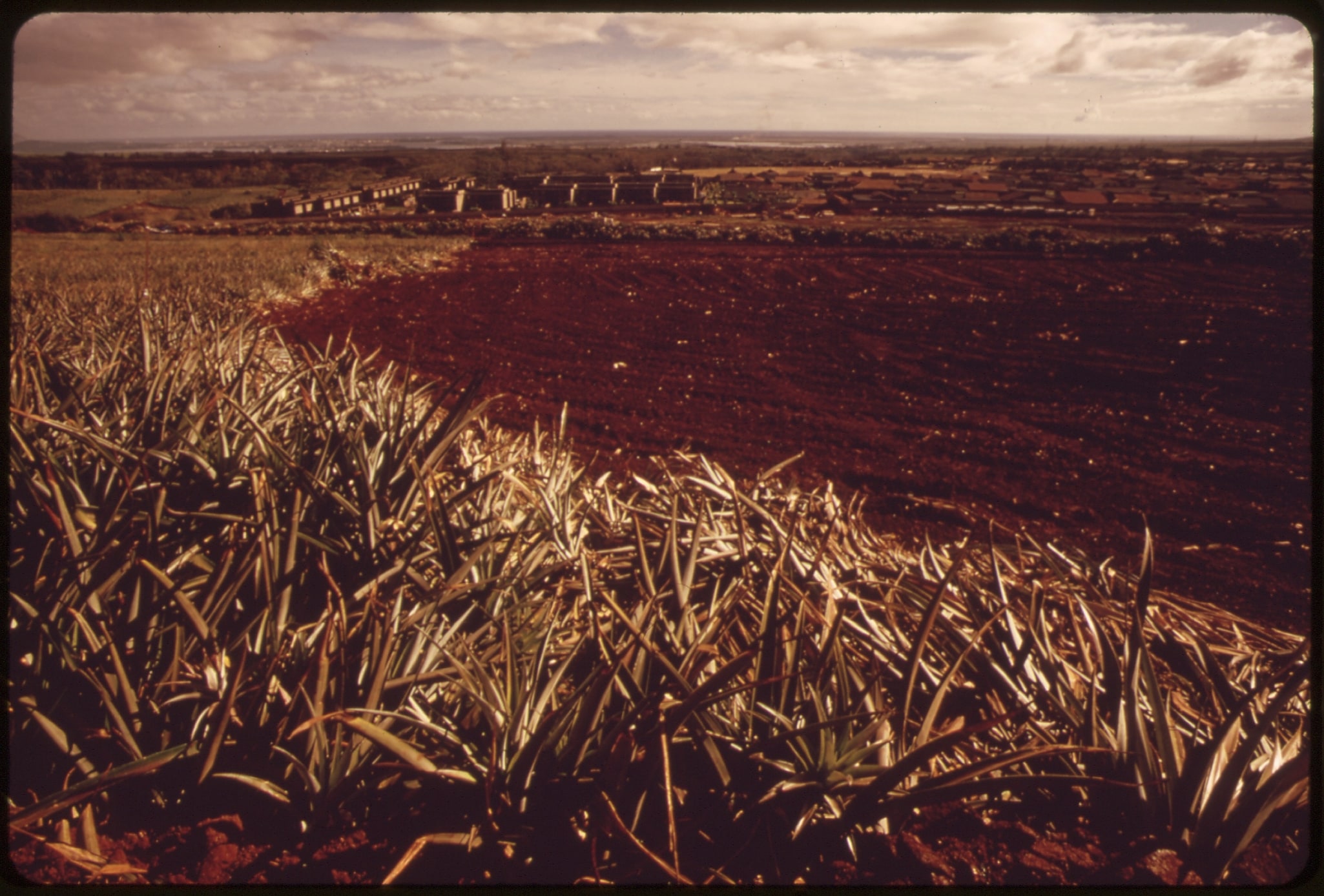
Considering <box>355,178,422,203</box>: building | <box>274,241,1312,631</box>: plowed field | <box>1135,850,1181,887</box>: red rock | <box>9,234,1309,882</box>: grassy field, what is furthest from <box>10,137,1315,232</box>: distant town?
<box>1135,850,1181,887</box>: red rock

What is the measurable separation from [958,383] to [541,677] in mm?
5222

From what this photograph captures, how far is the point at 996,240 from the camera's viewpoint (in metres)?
15.3

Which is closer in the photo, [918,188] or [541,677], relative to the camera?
[541,677]

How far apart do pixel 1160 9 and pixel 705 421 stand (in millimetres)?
4009

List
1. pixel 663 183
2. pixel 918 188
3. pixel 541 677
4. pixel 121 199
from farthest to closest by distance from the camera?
1. pixel 121 199
2. pixel 918 188
3. pixel 663 183
4. pixel 541 677

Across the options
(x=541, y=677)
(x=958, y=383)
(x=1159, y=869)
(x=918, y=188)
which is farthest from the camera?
(x=918, y=188)

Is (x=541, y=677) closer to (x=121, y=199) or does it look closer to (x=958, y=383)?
(x=958, y=383)

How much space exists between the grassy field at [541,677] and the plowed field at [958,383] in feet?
2.61

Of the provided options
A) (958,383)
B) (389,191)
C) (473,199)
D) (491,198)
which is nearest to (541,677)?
(389,191)

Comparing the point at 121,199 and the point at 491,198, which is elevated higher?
the point at 121,199

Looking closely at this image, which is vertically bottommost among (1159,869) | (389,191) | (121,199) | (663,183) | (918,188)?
(1159,869)

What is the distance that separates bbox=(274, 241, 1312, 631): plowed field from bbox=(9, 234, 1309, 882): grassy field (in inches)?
31.4

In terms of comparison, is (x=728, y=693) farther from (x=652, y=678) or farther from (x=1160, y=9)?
(x=1160, y=9)

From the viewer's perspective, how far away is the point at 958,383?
19.8ft
